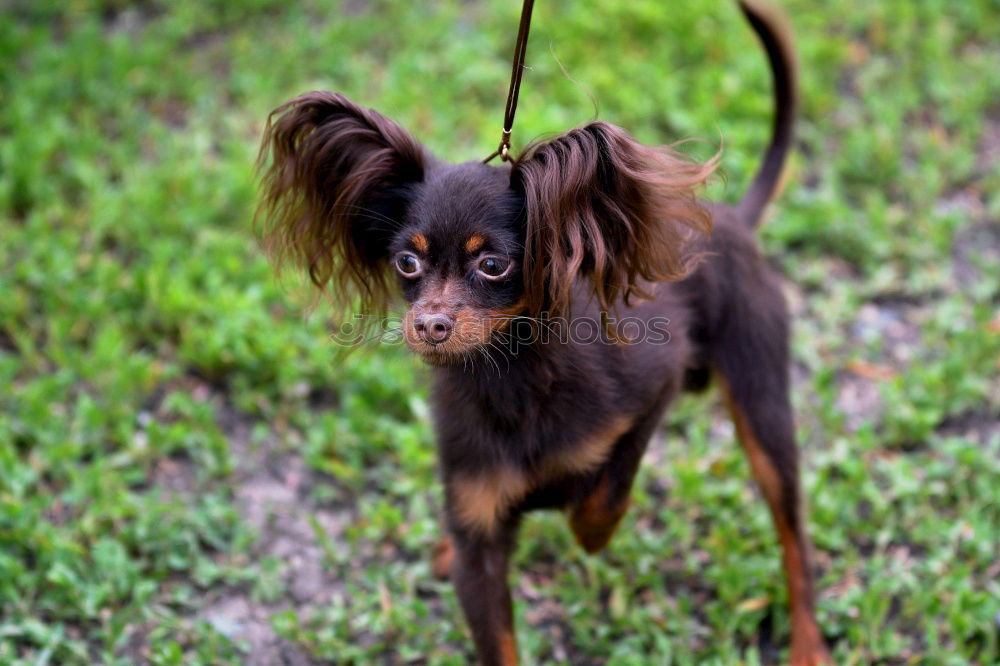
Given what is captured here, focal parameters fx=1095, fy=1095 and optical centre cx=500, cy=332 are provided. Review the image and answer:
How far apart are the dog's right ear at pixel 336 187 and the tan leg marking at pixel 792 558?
153 cm

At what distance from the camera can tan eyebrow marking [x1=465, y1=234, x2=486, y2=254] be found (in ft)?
9.95

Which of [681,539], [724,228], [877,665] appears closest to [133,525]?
[681,539]

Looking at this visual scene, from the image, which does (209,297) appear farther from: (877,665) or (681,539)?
(877,665)

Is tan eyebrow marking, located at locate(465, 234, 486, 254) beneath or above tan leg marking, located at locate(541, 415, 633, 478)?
above

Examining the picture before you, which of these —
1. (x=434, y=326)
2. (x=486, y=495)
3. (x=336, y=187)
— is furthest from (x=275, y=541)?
(x=434, y=326)

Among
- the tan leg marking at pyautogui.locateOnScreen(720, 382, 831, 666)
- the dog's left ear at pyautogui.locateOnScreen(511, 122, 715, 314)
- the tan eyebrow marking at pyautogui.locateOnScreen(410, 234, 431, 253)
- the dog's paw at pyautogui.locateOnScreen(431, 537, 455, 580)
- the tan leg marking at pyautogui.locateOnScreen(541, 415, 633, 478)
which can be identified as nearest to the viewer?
the dog's left ear at pyautogui.locateOnScreen(511, 122, 715, 314)

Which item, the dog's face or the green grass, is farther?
the green grass

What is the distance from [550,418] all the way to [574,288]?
1.31 feet

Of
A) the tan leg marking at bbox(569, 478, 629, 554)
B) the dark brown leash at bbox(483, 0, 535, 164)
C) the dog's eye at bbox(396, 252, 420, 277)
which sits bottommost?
the tan leg marking at bbox(569, 478, 629, 554)

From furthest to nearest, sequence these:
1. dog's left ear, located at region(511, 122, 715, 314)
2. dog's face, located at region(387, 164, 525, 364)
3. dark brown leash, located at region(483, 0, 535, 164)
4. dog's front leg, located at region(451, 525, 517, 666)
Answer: dog's front leg, located at region(451, 525, 517, 666)
dog's face, located at region(387, 164, 525, 364)
dark brown leash, located at region(483, 0, 535, 164)
dog's left ear, located at region(511, 122, 715, 314)

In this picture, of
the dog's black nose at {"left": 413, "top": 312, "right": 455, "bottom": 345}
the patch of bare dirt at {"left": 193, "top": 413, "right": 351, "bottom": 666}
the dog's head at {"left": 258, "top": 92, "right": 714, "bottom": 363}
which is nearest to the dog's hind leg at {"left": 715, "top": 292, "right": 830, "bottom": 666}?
the dog's head at {"left": 258, "top": 92, "right": 714, "bottom": 363}

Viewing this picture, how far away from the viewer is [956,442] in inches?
185

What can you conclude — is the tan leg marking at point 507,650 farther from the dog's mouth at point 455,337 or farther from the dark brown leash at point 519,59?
the dark brown leash at point 519,59

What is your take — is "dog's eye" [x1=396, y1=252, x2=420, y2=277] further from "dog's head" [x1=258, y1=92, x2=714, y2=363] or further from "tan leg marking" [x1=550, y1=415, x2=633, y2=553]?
"tan leg marking" [x1=550, y1=415, x2=633, y2=553]
